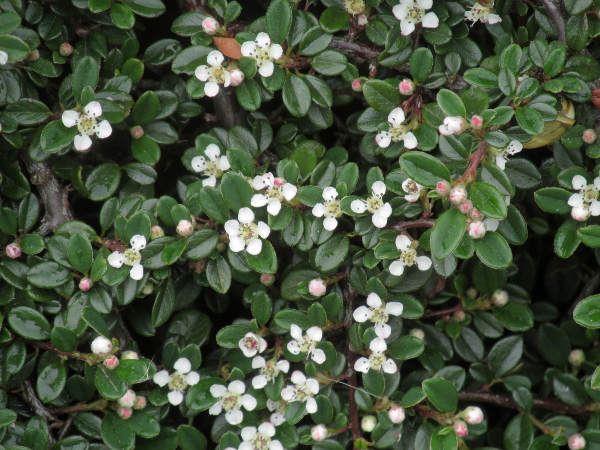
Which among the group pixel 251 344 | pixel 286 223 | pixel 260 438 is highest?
pixel 286 223

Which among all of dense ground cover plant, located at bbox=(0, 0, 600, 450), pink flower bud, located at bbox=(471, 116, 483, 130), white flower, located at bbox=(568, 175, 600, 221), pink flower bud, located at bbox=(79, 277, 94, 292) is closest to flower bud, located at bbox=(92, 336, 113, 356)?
dense ground cover plant, located at bbox=(0, 0, 600, 450)

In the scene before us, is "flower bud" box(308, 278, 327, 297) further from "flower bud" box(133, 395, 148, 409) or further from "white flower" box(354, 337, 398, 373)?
"flower bud" box(133, 395, 148, 409)

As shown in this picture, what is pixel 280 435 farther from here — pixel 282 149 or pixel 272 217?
pixel 282 149

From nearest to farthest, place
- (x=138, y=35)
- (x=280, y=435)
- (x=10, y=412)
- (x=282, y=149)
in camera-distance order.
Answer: (x=10, y=412) → (x=280, y=435) → (x=282, y=149) → (x=138, y=35)

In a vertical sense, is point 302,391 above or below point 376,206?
below

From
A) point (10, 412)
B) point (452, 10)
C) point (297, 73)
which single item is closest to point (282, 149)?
point (297, 73)

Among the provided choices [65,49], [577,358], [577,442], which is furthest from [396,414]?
[65,49]

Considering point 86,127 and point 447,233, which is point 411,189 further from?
point 86,127
